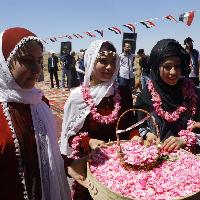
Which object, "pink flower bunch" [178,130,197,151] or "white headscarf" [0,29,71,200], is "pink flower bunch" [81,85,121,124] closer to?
"pink flower bunch" [178,130,197,151]

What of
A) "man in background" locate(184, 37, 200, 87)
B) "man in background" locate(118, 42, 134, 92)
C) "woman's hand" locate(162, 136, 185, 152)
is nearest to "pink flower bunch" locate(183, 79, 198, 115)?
"woman's hand" locate(162, 136, 185, 152)

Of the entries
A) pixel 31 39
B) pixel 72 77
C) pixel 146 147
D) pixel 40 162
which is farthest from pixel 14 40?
pixel 72 77

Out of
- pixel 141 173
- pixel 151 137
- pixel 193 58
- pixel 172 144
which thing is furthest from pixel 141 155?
pixel 193 58

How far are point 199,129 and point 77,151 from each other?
4.02ft

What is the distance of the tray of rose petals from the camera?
7.65 ft

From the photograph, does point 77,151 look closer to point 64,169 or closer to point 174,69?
point 64,169

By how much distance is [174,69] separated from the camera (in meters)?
3.20

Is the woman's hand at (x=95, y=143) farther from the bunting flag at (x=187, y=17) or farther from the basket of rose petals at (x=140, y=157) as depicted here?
the bunting flag at (x=187, y=17)

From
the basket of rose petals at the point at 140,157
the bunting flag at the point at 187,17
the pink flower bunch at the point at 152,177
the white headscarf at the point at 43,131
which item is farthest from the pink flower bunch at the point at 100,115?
the bunting flag at the point at 187,17

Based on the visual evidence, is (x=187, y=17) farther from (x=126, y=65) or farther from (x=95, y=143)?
(x=95, y=143)

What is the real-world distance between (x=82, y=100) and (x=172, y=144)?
1105 millimetres

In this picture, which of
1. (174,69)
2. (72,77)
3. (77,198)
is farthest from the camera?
(72,77)

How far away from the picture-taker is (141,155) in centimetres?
265

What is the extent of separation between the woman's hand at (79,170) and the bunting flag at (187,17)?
1101 cm
